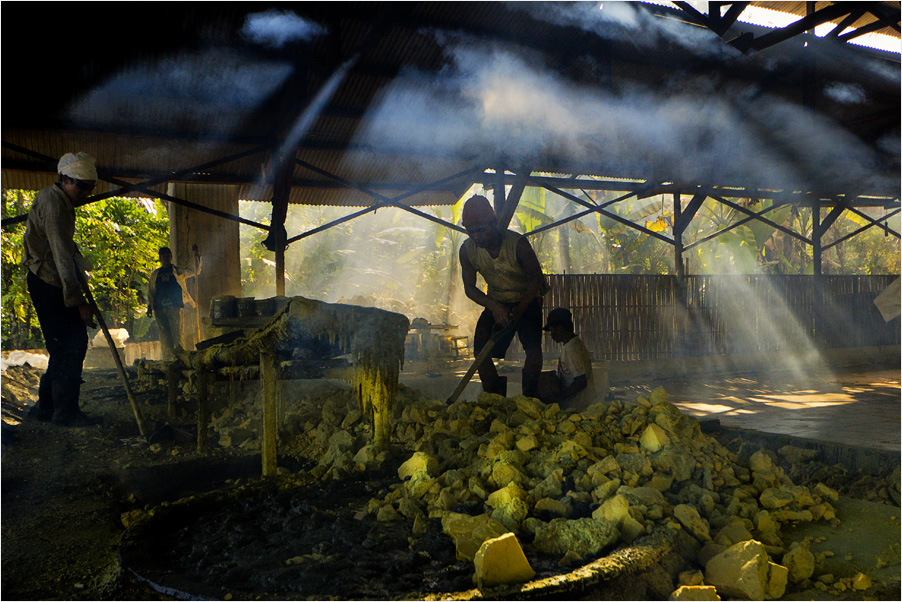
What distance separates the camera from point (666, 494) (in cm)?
262

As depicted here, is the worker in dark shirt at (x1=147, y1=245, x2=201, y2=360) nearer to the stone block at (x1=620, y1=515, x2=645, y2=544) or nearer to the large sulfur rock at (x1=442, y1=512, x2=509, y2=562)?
the large sulfur rock at (x1=442, y1=512, x2=509, y2=562)

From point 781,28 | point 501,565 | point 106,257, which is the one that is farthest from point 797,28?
point 106,257

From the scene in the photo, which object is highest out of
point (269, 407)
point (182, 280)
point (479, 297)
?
point (182, 280)

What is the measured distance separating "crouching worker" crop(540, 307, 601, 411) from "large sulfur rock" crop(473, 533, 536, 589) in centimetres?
240

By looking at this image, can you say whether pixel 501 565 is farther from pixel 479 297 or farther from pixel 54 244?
pixel 54 244

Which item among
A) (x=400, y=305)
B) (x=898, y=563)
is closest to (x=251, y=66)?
(x=898, y=563)

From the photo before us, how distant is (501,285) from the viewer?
14.7 ft

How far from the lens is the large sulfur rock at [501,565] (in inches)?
75.3

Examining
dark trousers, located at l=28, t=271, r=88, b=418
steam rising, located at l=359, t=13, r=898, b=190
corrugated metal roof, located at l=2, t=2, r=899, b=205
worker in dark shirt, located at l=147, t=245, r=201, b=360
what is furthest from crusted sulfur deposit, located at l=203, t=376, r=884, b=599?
worker in dark shirt, located at l=147, t=245, r=201, b=360

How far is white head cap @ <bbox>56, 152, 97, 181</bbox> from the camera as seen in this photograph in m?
3.91

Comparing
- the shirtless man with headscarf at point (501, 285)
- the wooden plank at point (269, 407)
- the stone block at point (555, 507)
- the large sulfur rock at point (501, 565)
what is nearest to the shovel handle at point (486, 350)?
the shirtless man with headscarf at point (501, 285)

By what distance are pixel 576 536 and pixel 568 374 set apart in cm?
223

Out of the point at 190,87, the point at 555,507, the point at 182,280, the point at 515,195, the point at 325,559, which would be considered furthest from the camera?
the point at 182,280

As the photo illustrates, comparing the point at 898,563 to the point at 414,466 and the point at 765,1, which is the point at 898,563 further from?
the point at 765,1
